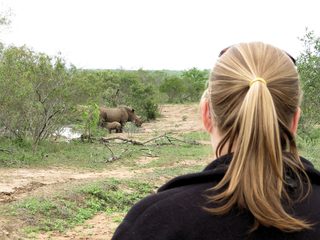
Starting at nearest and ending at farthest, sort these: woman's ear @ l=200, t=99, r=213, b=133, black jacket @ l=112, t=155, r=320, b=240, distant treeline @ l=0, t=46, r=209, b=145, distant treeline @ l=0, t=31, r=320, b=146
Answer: black jacket @ l=112, t=155, r=320, b=240 → woman's ear @ l=200, t=99, r=213, b=133 → distant treeline @ l=0, t=31, r=320, b=146 → distant treeline @ l=0, t=46, r=209, b=145

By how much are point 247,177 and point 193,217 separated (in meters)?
0.18

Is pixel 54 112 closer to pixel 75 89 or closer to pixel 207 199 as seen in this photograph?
pixel 75 89

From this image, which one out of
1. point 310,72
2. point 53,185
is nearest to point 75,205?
point 53,185

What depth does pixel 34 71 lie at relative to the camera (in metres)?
15.8

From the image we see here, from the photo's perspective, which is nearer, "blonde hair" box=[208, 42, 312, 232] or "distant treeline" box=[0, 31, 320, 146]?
"blonde hair" box=[208, 42, 312, 232]

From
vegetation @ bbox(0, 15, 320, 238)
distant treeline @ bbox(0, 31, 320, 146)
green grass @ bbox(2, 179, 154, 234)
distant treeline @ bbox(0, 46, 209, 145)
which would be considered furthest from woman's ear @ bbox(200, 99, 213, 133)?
distant treeline @ bbox(0, 46, 209, 145)

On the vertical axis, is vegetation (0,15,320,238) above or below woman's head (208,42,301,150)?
below

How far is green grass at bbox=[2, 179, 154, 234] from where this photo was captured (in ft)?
24.7

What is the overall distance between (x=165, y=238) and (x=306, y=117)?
13.3 meters

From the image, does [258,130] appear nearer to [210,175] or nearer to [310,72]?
[210,175]

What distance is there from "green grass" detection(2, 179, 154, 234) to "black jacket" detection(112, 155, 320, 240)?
5.91 meters

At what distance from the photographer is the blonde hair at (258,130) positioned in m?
1.39

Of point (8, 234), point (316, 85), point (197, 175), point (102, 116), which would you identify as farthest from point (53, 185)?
point (102, 116)

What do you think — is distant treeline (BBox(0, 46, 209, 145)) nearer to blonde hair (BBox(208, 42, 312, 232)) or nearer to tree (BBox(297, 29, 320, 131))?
tree (BBox(297, 29, 320, 131))
